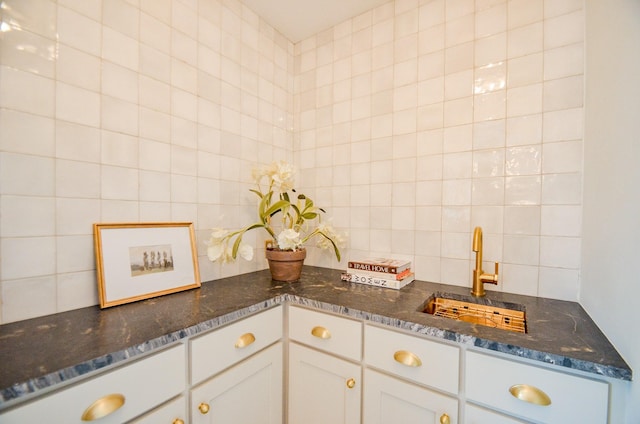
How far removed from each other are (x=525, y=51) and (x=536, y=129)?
0.36 meters

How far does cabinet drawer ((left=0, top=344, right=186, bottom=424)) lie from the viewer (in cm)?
60

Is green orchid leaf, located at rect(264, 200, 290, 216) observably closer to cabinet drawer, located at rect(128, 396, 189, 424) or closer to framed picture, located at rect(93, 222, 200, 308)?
framed picture, located at rect(93, 222, 200, 308)

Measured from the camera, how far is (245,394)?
1.07 meters

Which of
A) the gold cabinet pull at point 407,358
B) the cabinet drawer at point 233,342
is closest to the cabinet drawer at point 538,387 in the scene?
the gold cabinet pull at point 407,358

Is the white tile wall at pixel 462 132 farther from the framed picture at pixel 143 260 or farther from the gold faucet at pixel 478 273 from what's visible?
the framed picture at pixel 143 260

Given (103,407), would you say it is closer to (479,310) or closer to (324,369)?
(324,369)

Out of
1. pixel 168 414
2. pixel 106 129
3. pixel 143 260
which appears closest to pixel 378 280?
pixel 168 414

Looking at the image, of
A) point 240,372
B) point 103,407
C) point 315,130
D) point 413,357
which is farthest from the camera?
point 315,130

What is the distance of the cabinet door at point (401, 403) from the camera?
0.88 meters

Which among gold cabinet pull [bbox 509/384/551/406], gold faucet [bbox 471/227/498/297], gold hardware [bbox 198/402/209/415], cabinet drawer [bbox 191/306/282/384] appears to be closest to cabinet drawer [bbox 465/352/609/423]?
gold cabinet pull [bbox 509/384/551/406]

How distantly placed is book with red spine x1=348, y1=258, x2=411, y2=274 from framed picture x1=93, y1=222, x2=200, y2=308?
0.80m

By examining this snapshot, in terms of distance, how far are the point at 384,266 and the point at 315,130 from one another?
1.04 m

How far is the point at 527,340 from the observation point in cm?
79

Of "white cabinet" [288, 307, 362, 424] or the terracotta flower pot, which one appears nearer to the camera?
"white cabinet" [288, 307, 362, 424]
